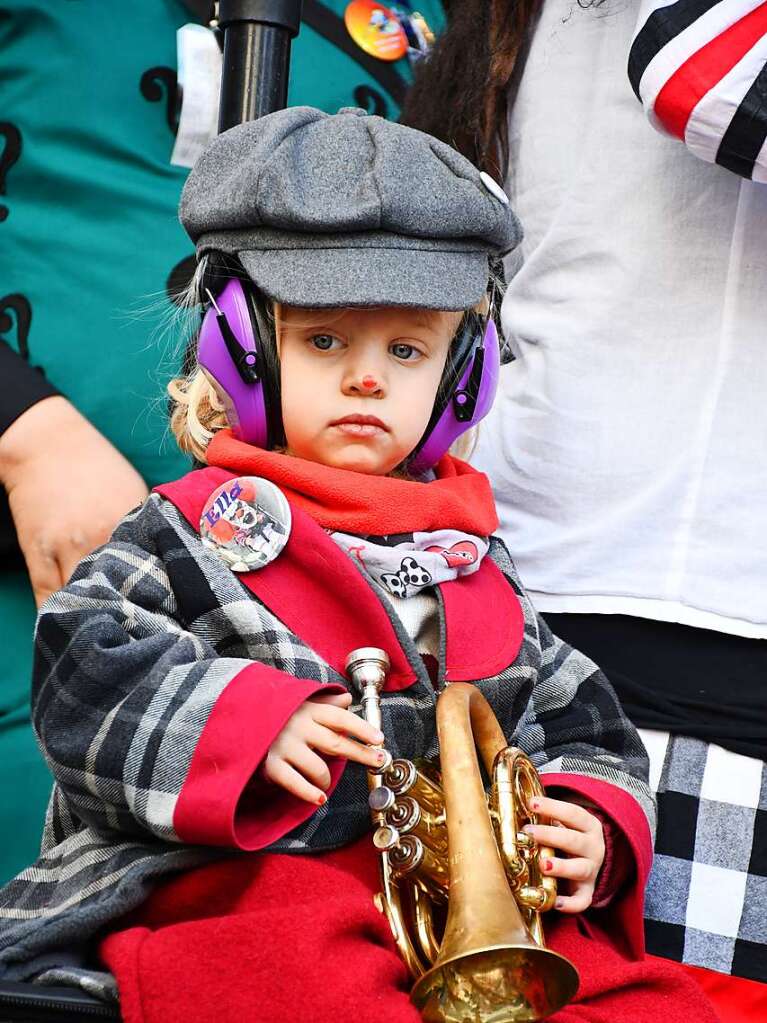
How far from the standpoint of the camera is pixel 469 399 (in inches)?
70.4

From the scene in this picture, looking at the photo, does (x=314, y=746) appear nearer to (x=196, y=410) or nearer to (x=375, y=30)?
(x=196, y=410)

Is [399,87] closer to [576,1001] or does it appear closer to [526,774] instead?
[526,774]

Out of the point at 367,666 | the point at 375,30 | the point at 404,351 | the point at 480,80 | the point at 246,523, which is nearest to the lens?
the point at 367,666

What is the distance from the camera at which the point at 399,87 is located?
2.74m

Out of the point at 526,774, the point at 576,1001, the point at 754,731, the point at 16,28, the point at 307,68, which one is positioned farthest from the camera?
the point at 307,68

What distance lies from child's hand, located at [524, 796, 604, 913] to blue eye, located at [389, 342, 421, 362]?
0.57m

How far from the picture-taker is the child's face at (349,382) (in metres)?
1.66

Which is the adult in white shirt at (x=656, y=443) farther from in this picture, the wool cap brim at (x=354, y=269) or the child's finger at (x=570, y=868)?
the wool cap brim at (x=354, y=269)

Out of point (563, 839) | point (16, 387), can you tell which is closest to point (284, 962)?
point (563, 839)

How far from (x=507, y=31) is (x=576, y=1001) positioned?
1.44m

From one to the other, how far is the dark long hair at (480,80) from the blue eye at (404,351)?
1.72 ft

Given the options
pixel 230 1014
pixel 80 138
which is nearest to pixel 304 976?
pixel 230 1014

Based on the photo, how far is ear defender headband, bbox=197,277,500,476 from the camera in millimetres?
1670

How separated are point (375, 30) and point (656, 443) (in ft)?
4.21
